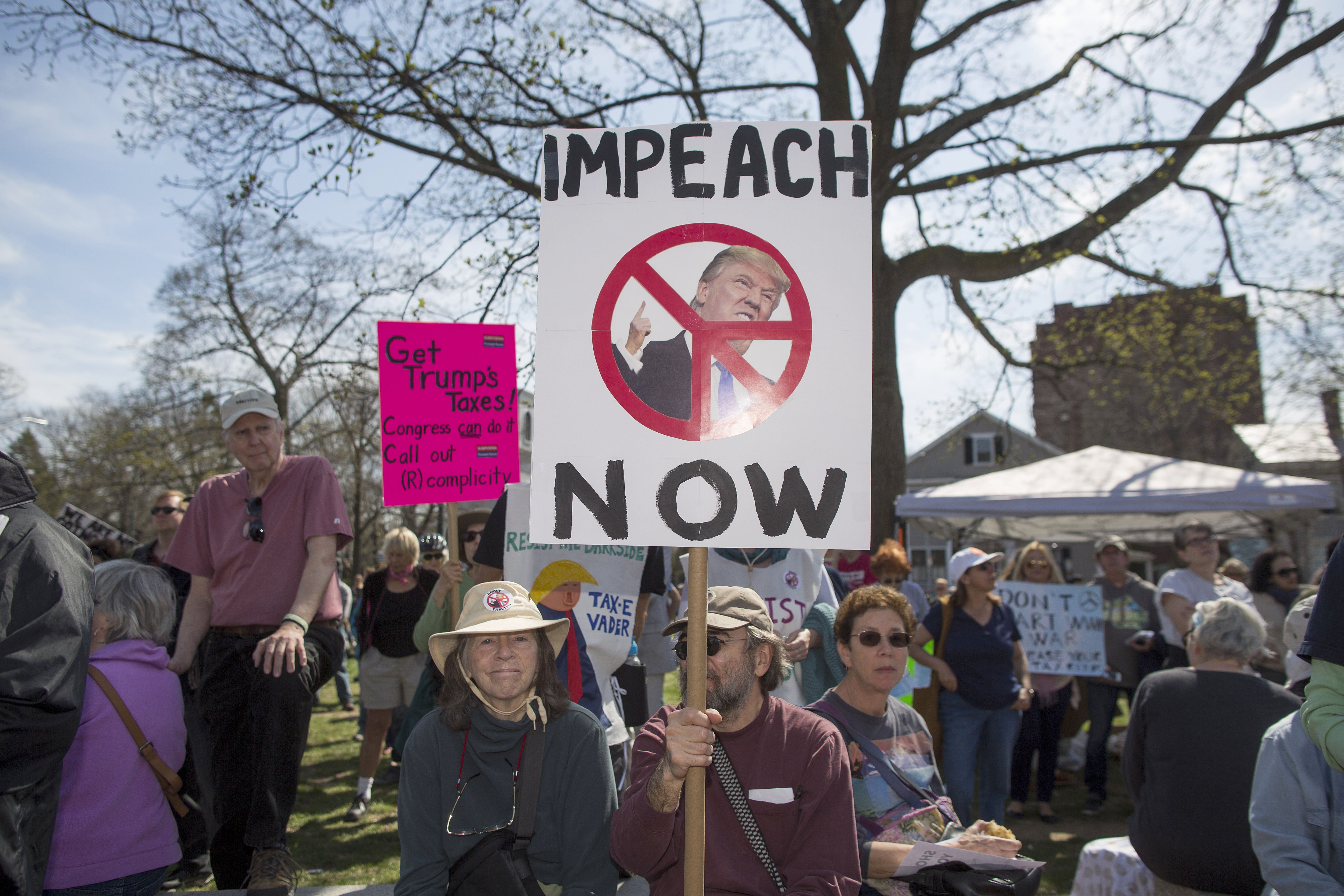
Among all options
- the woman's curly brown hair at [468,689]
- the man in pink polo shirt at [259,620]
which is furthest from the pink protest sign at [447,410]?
the woman's curly brown hair at [468,689]

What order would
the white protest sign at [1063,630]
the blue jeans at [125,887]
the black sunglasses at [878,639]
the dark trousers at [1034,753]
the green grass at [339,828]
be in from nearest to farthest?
1. the blue jeans at [125,887]
2. the black sunglasses at [878,639]
3. the green grass at [339,828]
4. the dark trousers at [1034,753]
5. the white protest sign at [1063,630]

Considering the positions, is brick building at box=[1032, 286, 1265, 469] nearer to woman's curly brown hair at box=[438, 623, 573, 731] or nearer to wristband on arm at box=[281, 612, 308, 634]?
woman's curly brown hair at box=[438, 623, 573, 731]

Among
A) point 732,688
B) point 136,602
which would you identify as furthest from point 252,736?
point 732,688

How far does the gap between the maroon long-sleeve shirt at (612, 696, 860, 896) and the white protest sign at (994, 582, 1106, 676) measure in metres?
5.09

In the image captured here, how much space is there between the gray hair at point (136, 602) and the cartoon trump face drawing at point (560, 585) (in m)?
1.46

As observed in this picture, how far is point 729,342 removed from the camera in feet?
7.54

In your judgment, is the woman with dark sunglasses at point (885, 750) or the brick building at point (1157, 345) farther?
the brick building at point (1157, 345)

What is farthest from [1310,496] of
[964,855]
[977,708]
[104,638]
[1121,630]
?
[104,638]

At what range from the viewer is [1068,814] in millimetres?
6633

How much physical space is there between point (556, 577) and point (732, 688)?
1.59 m

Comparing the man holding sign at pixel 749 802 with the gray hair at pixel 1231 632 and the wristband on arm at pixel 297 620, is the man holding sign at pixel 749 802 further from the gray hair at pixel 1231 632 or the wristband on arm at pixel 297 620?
the gray hair at pixel 1231 632

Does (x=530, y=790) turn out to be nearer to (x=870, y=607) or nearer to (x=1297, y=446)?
(x=870, y=607)

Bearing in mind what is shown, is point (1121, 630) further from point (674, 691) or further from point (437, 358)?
point (674, 691)

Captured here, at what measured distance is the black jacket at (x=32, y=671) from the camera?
7.00 ft
